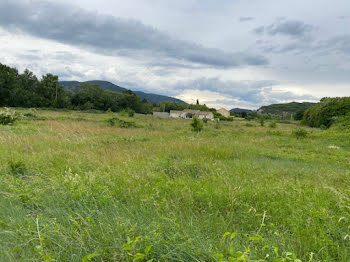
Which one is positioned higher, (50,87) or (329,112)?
(50,87)

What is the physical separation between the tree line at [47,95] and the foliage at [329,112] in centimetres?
4956

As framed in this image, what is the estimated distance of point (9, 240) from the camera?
2.23 metres

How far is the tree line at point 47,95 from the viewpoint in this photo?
147 ft

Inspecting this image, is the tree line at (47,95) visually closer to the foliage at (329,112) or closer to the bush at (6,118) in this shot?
the bush at (6,118)

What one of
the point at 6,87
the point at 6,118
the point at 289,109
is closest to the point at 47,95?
the point at 6,87

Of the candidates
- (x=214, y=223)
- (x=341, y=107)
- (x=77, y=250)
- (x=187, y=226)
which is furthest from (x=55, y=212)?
(x=341, y=107)

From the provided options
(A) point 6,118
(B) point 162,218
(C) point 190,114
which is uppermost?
(C) point 190,114

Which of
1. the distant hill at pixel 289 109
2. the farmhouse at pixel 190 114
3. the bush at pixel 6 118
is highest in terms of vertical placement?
the distant hill at pixel 289 109

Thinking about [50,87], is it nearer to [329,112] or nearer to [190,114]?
[190,114]

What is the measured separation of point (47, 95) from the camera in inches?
2137

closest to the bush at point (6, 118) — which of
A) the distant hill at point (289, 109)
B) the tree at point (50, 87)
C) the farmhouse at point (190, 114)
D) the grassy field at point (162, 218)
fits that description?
the grassy field at point (162, 218)

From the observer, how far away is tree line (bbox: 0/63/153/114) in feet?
147

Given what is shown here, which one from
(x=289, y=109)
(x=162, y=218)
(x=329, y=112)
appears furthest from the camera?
(x=289, y=109)

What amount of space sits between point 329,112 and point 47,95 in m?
61.7
